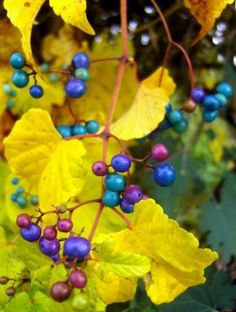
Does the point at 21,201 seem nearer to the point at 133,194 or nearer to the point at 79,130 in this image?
the point at 79,130

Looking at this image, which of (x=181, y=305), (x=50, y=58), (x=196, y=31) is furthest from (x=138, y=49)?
(x=181, y=305)

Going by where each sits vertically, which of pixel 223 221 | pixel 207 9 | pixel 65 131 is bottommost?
pixel 223 221

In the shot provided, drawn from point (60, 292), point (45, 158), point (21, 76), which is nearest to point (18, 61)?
point (21, 76)

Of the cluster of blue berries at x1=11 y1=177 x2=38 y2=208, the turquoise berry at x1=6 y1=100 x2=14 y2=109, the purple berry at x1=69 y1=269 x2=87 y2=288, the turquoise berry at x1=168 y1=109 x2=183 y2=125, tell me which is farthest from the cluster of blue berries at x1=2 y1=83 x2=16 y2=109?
the purple berry at x1=69 y1=269 x2=87 y2=288

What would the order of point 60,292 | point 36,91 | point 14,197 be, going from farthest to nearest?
point 14,197
point 36,91
point 60,292

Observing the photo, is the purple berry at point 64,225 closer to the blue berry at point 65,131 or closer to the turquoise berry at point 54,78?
the blue berry at point 65,131

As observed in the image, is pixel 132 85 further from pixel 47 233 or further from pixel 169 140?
pixel 47 233

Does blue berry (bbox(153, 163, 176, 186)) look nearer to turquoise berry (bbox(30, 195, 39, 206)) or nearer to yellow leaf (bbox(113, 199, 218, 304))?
yellow leaf (bbox(113, 199, 218, 304))
